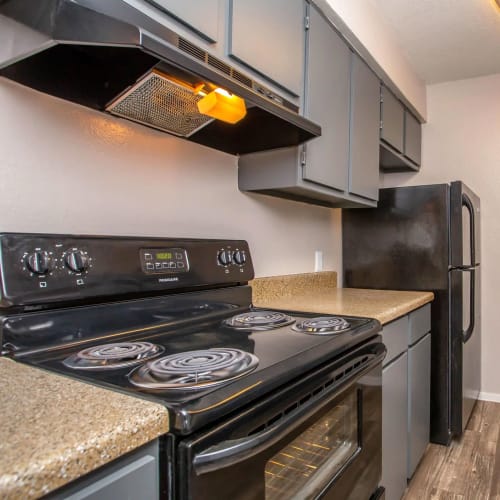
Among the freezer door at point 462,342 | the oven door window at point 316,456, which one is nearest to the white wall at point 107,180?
the oven door window at point 316,456

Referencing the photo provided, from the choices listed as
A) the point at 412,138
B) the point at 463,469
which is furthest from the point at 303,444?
the point at 412,138

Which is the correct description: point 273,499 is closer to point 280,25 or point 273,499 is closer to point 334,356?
point 334,356

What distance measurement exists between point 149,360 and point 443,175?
2977 millimetres

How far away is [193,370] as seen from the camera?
0.76m

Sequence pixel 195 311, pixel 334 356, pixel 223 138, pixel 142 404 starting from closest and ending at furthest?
1. pixel 142 404
2. pixel 334 356
3. pixel 195 311
4. pixel 223 138

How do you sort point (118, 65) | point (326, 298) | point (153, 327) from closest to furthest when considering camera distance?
point (118, 65) → point (153, 327) → point (326, 298)

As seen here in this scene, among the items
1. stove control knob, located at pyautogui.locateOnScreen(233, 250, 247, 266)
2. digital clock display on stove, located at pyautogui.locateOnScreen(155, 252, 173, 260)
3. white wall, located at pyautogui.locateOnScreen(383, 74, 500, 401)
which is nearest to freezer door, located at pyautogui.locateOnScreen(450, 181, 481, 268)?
white wall, located at pyautogui.locateOnScreen(383, 74, 500, 401)

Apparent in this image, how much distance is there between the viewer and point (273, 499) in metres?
0.82

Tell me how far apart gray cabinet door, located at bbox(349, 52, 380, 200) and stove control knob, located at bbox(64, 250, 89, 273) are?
1374mm

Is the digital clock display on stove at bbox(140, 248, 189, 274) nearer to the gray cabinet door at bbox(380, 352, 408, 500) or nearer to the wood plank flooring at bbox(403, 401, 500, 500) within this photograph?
the gray cabinet door at bbox(380, 352, 408, 500)

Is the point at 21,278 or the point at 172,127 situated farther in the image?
the point at 172,127

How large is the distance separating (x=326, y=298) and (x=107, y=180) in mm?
1191

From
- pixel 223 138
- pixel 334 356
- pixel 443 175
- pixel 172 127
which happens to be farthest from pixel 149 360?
pixel 443 175

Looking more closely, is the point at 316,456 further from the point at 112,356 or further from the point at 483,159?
the point at 483,159
